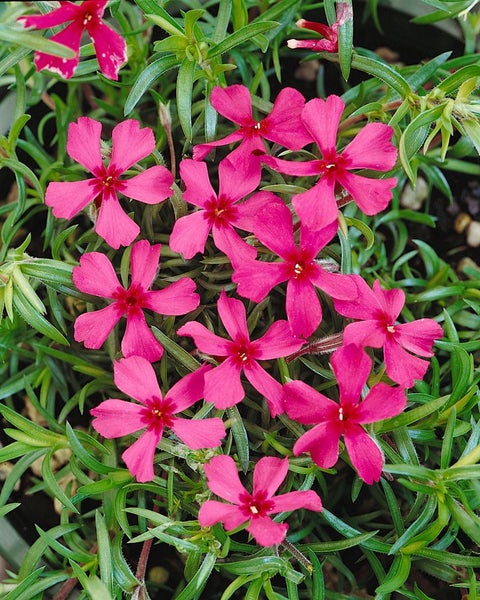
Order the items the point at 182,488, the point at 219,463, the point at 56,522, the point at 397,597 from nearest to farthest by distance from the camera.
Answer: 1. the point at 219,463
2. the point at 182,488
3. the point at 397,597
4. the point at 56,522

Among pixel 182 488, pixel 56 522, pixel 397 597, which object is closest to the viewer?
pixel 182 488

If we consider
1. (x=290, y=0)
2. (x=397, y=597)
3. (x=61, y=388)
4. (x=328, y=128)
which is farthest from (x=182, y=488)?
(x=290, y=0)

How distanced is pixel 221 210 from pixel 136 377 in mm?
266

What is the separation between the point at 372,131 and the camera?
3.00 feet

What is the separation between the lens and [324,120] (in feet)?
3.02

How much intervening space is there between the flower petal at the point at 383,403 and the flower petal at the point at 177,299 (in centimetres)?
27

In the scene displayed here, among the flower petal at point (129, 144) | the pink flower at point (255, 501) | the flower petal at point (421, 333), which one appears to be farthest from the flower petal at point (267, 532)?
the flower petal at point (129, 144)

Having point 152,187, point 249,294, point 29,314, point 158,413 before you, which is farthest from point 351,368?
point 29,314

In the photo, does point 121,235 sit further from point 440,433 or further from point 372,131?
point 440,433

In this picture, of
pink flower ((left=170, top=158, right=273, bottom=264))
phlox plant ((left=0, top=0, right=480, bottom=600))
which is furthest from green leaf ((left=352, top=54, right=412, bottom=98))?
pink flower ((left=170, top=158, right=273, bottom=264))

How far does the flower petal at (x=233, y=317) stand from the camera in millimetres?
913

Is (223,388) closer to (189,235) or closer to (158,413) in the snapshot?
(158,413)

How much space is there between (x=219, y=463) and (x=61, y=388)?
52 cm

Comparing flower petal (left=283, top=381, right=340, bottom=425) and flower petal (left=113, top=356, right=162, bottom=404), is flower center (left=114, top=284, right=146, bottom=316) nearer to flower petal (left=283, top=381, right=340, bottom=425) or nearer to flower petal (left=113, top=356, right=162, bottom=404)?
flower petal (left=113, top=356, right=162, bottom=404)
